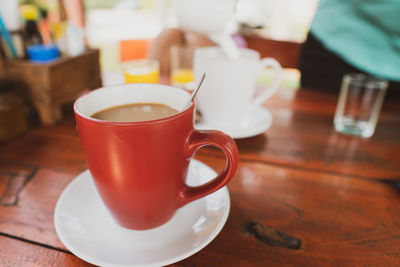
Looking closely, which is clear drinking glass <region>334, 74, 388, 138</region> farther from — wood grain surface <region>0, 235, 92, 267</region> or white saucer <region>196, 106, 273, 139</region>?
wood grain surface <region>0, 235, 92, 267</region>

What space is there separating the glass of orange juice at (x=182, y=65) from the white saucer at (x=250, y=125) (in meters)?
0.29

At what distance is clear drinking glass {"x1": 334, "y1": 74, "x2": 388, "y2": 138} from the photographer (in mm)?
753

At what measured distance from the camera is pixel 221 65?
637 millimetres

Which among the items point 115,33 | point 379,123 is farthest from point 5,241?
point 115,33

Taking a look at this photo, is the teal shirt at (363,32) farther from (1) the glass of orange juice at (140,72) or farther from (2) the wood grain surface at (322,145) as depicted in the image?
(1) the glass of orange juice at (140,72)

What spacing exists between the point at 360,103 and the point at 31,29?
Answer: 974 mm

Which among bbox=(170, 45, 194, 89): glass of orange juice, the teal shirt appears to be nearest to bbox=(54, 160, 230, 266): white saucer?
bbox=(170, 45, 194, 89): glass of orange juice

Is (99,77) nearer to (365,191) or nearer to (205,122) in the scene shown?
(205,122)

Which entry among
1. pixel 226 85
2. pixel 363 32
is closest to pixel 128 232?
pixel 226 85

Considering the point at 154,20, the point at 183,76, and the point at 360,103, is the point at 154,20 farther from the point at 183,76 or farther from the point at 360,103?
the point at 360,103

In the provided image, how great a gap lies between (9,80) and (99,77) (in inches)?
9.8

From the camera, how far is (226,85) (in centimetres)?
66

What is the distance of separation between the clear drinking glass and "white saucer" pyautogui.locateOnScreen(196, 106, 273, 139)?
0.19 metres

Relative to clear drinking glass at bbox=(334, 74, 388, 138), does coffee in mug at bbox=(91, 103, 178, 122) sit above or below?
above
